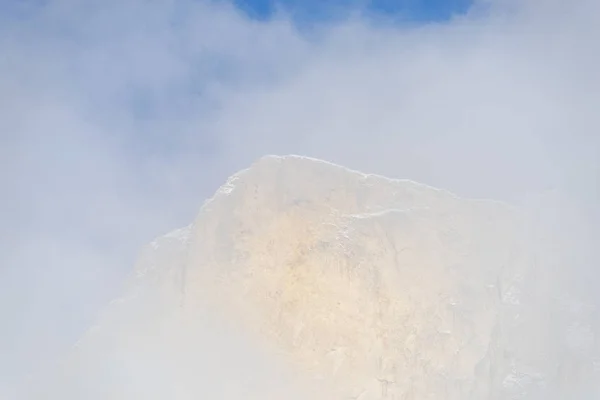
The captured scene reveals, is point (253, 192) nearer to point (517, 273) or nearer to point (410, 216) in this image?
point (410, 216)

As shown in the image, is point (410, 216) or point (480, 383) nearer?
point (480, 383)

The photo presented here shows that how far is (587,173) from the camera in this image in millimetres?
65000

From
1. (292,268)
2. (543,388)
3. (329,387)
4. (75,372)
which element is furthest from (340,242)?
(75,372)

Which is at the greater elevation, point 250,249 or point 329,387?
point 250,249

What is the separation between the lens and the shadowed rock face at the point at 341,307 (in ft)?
176

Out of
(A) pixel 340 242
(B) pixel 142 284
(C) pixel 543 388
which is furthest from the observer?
(B) pixel 142 284

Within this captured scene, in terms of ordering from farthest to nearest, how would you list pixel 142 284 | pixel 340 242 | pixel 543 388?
pixel 142 284, pixel 340 242, pixel 543 388

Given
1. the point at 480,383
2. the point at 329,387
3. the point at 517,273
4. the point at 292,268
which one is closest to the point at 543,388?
the point at 480,383

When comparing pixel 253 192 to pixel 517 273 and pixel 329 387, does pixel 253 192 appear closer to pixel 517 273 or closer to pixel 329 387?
pixel 329 387

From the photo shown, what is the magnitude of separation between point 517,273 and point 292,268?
1371cm

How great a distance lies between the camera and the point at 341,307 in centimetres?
5484

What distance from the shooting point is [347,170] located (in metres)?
60.0

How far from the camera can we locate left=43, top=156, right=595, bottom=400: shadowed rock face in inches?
2109

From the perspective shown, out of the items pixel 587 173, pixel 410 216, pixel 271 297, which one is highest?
pixel 587 173
